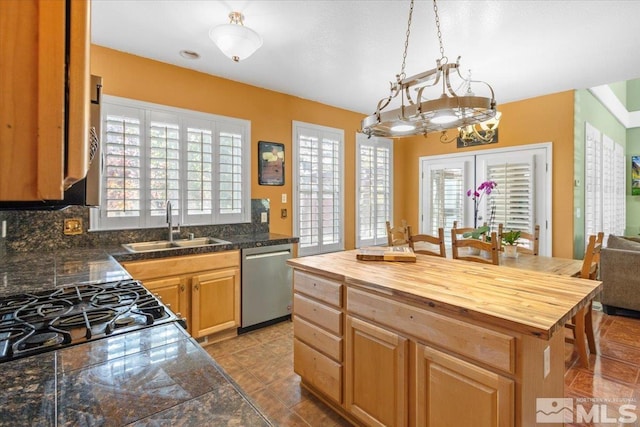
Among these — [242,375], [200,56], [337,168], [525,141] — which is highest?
[200,56]

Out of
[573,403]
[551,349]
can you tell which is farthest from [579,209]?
[551,349]

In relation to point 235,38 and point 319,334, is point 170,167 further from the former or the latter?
point 319,334

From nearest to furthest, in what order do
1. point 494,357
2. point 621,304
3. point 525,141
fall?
point 494,357 < point 621,304 < point 525,141

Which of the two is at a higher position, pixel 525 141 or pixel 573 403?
pixel 525 141

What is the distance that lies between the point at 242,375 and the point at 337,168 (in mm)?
2898

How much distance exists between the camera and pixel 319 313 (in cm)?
197

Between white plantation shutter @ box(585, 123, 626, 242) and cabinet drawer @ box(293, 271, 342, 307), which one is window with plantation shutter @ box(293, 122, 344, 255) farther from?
white plantation shutter @ box(585, 123, 626, 242)

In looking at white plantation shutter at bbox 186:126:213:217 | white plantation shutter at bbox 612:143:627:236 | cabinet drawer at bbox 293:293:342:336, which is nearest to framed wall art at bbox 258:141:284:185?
white plantation shutter at bbox 186:126:213:217

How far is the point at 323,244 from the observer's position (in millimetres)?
4328

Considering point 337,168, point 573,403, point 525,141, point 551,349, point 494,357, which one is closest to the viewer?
point 494,357

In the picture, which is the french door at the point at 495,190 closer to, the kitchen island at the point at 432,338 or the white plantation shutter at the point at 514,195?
the white plantation shutter at the point at 514,195

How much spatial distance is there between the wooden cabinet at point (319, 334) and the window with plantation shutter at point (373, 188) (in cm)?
275

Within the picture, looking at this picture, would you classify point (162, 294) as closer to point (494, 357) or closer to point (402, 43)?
point (494, 357)

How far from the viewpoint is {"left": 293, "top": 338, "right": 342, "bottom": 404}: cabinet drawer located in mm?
1868
